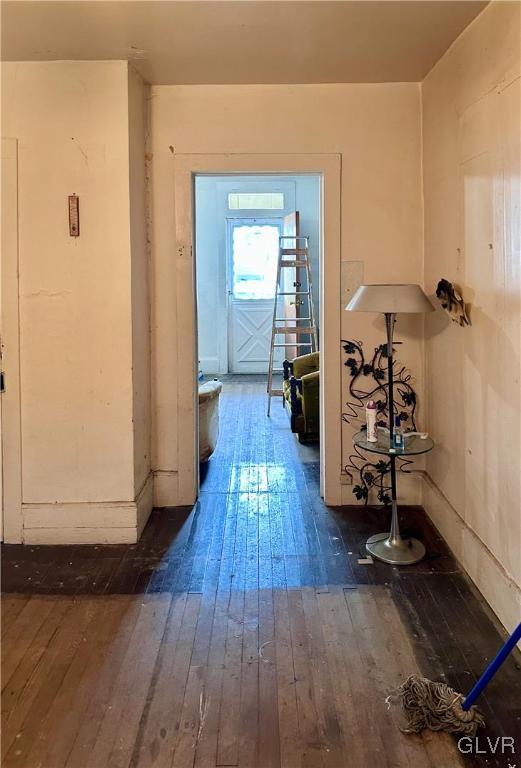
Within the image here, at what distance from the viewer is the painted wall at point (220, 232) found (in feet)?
27.0

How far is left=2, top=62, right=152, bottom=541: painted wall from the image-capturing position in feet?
9.32

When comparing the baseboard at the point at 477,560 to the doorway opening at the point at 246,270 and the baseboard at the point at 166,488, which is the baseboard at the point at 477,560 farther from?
the doorway opening at the point at 246,270

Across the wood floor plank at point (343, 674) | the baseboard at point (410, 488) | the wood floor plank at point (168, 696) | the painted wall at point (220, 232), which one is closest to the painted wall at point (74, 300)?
the wood floor plank at point (168, 696)

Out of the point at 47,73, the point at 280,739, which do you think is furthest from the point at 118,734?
the point at 47,73

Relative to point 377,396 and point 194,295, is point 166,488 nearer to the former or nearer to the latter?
point 194,295

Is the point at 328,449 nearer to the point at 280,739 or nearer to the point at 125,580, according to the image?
the point at 125,580

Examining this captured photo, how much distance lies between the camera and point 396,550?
109 inches

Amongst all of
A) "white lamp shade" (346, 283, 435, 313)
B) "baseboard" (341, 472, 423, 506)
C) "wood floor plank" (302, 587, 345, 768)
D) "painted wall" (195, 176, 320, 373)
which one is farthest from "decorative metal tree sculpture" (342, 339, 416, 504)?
"painted wall" (195, 176, 320, 373)

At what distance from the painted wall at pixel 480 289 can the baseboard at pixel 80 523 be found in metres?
1.73

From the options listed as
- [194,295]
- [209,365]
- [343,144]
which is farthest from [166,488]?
[209,365]

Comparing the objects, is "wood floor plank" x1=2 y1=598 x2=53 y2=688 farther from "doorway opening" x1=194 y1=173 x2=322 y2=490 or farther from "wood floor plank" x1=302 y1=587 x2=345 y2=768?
"doorway opening" x1=194 y1=173 x2=322 y2=490

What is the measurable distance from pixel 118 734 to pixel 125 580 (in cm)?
94

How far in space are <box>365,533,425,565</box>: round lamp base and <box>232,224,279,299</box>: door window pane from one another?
20.1ft

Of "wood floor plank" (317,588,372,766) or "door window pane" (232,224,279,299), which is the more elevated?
"door window pane" (232,224,279,299)
